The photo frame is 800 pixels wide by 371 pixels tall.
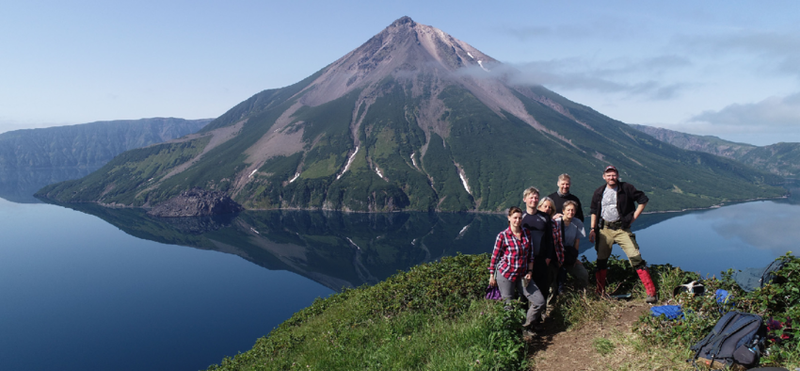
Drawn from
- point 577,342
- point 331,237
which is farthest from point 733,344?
point 331,237

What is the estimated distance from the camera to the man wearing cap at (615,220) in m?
10.1

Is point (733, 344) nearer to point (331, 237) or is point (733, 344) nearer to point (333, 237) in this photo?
point (333, 237)

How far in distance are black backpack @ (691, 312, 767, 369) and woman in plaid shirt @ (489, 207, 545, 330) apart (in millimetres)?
2964

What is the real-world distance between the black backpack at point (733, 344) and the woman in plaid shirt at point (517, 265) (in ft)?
9.72

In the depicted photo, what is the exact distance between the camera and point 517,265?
861 cm

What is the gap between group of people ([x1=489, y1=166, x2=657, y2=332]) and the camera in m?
8.66

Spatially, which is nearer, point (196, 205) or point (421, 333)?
point (421, 333)

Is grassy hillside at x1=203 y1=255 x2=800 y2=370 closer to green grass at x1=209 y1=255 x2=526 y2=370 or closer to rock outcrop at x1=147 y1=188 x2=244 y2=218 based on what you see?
green grass at x1=209 y1=255 x2=526 y2=370

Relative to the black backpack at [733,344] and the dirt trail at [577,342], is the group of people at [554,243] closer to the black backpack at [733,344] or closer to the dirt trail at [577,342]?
the dirt trail at [577,342]

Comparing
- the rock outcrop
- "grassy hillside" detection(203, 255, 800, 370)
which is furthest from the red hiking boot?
the rock outcrop

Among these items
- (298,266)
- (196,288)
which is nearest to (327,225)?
(298,266)

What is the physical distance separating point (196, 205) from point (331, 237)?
9300 centimetres

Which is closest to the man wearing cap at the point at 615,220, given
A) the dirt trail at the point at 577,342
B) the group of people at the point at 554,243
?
the group of people at the point at 554,243

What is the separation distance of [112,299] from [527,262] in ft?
348
